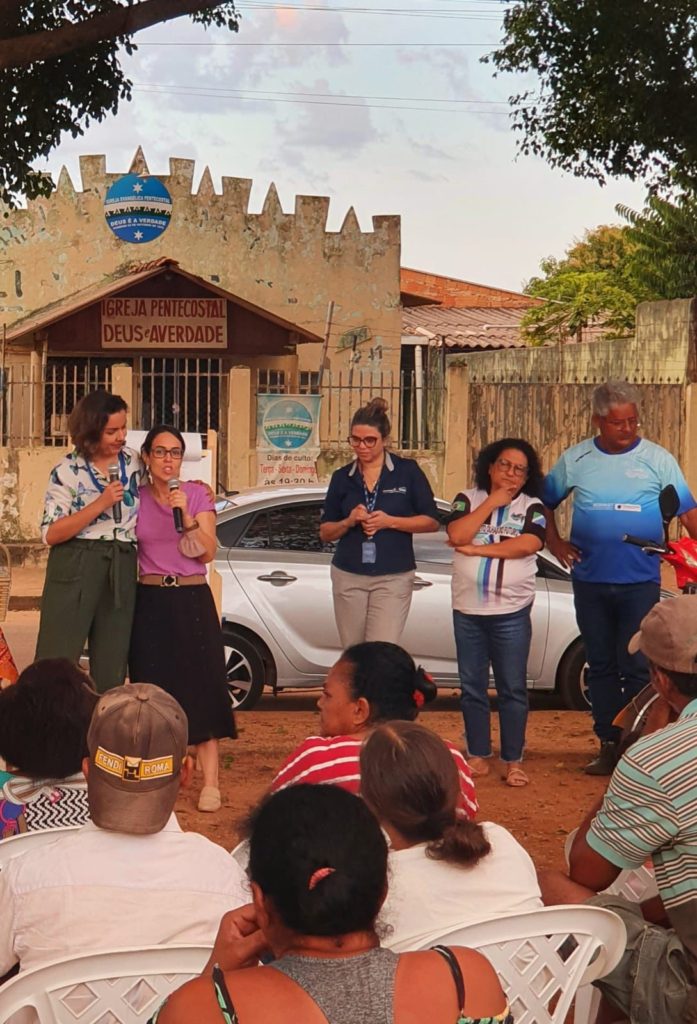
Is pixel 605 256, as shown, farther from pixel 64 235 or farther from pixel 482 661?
pixel 482 661

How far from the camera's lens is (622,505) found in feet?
25.3

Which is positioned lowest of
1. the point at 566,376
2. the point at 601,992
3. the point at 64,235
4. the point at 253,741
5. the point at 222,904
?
the point at 253,741

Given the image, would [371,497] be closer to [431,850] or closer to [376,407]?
[376,407]

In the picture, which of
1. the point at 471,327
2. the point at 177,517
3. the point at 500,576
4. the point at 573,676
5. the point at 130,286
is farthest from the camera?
the point at 471,327

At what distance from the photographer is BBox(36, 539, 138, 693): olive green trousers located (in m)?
7.05

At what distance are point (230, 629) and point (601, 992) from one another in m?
6.17

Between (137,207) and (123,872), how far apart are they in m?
20.3

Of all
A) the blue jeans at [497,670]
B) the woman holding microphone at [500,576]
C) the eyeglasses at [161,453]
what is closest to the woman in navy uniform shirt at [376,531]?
the woman holding microphone at [500,576]

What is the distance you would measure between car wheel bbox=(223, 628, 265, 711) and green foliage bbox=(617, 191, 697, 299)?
2246 cm

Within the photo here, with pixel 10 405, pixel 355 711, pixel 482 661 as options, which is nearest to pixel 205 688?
pixel 482 661

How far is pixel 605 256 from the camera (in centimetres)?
4556

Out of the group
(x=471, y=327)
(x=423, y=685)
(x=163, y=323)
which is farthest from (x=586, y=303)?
(x=423, y=685)

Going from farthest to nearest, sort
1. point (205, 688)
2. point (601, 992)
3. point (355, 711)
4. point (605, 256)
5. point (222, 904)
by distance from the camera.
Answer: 1. point (605, 256)
2. point (205, 688)
3. point (355, 711)
4. point (601, 992)
5. point (222, 904)

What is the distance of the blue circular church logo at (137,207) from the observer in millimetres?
22547
